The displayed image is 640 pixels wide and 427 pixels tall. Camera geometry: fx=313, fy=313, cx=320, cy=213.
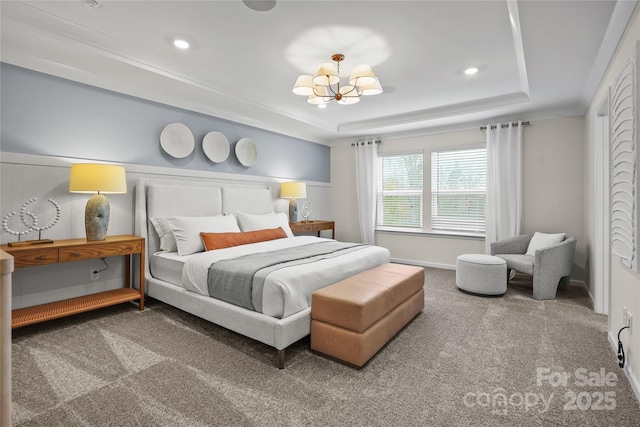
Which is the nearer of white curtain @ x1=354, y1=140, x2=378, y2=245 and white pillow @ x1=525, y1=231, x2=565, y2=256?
white pillow @ x1=525, y1=231, x2=565, y2=256

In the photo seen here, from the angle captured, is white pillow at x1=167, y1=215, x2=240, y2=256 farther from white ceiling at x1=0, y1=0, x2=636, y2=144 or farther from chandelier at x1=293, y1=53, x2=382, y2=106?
chandelier at x1=293, y1=53, x2=382, y2=106

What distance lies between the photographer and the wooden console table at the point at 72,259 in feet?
8.13

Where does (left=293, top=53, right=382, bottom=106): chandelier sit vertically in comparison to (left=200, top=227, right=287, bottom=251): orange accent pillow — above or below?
above

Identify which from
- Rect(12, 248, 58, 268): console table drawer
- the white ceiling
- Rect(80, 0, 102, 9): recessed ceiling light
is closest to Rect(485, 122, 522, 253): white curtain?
the white ceiling

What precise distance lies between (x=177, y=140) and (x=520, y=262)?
4447 millimetres

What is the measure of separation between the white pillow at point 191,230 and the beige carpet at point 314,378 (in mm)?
774

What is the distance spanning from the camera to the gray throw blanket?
7.77ft

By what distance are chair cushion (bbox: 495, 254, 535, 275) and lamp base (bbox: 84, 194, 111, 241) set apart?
14.9 feet

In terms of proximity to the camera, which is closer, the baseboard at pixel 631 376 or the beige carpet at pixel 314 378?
the beige carpet at pixel 314 378

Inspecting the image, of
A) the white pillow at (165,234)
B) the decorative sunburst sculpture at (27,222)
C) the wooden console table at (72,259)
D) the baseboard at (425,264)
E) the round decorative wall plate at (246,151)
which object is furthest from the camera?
the baseboard at (425,264)

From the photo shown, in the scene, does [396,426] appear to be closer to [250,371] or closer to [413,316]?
[250,371]

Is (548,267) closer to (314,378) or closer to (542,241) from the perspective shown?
(542,241)

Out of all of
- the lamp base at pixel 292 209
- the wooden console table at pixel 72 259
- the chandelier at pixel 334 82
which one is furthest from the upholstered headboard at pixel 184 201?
the chandelier at pixel 334 82

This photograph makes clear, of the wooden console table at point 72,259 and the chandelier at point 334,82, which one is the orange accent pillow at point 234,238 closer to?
the wooden console table at point 72,259
